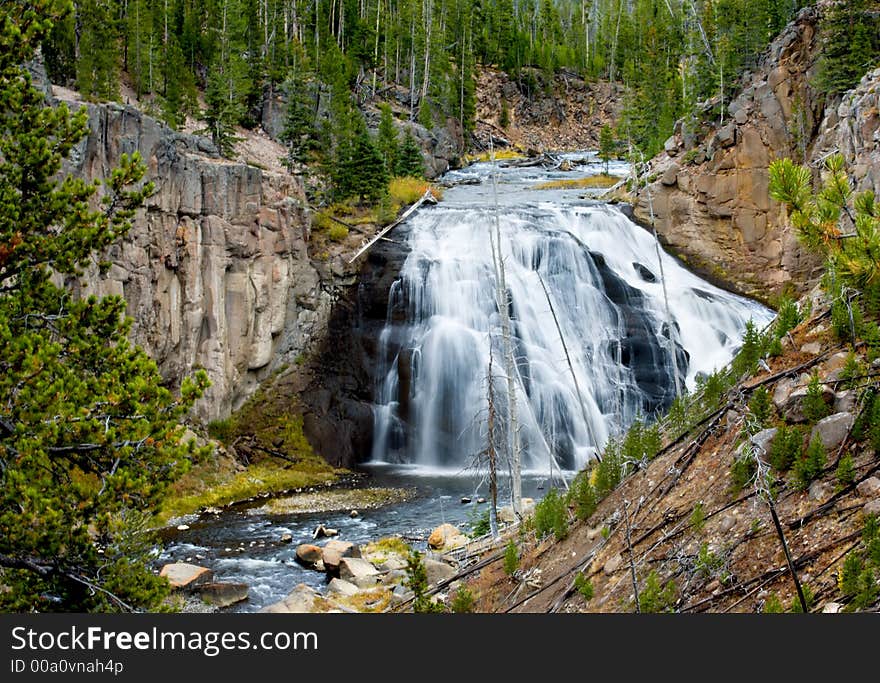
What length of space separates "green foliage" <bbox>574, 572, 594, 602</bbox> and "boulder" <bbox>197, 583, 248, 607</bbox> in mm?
9160

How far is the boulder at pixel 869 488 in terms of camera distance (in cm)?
625

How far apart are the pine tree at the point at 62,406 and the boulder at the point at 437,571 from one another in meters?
5.80

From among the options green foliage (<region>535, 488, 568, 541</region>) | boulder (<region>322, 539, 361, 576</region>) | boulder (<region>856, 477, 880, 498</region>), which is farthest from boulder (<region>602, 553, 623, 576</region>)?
boulder (<region>322, 539, 361, 576</region>)

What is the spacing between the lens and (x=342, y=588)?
14.6 m

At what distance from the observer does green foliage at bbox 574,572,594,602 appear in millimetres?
7562

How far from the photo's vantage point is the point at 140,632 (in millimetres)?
5941

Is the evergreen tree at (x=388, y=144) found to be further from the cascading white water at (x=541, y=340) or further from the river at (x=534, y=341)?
the cascading white water at (x=541, y=340)

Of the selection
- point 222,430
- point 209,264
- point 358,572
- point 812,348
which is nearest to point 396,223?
point 209,264

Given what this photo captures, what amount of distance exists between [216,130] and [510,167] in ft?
89.8

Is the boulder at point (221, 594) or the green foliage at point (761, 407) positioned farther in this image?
the boulder at point (221, 594)

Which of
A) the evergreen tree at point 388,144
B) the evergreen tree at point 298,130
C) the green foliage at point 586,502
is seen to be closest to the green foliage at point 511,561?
the green foliage at point 586,502

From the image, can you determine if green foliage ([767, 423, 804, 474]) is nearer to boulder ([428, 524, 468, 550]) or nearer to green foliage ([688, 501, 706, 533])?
green foliage ([688, 501, 706, 533])

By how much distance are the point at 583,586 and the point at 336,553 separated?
996 centimetres

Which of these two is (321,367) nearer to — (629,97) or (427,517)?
(427,517)
